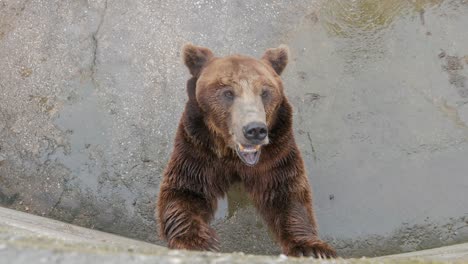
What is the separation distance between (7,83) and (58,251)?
344cm

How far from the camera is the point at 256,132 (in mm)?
3162

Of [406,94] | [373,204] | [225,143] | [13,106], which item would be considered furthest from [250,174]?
[13,106]

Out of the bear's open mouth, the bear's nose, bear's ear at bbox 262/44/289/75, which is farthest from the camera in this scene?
bear's ear at bbox 262/44/289/75

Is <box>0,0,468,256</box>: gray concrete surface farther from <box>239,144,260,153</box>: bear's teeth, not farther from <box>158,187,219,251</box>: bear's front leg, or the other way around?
<box>239,144,260,153</box>: bear's teeth

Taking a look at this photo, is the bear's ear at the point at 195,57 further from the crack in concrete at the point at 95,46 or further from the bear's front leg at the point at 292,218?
the crack in concrete at the point at 95,46

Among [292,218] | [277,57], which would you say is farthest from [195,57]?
[292,218]

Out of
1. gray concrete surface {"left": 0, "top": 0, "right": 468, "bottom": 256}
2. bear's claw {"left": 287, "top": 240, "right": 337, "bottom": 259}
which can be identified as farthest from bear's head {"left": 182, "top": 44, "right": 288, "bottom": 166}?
gray concrete surface {"left": 0, "top": 0, "right": 468, "bottom": 256}

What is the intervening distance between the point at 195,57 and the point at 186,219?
1149 millimetres

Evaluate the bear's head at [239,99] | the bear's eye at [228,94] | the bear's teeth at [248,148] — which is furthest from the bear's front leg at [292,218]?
the bear's eye at [228,94]

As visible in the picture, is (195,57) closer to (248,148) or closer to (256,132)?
(248,148)

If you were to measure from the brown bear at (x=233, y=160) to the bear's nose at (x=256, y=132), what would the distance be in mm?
124

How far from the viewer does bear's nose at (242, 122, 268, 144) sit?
10.4 ft

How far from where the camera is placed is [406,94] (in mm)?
4824

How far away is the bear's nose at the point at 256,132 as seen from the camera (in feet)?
10.4
